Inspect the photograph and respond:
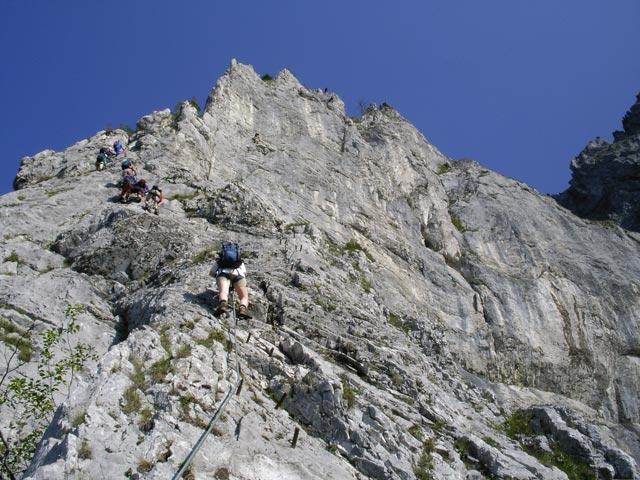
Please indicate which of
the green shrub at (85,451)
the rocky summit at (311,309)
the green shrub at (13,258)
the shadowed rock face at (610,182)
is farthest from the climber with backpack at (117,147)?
the shadowed rock face at (610,182)

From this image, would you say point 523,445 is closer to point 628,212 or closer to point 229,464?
point 229,464

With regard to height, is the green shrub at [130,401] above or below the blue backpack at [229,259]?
below

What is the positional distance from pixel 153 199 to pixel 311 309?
907 cm

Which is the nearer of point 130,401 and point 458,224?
point 130,401

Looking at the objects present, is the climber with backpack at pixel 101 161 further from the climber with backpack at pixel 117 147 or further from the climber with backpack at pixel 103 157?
the climber with backpack at pixel 117 147

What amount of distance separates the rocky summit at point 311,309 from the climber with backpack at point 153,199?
407mm

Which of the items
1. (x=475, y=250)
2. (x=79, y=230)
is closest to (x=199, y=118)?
(x=79, y=230)

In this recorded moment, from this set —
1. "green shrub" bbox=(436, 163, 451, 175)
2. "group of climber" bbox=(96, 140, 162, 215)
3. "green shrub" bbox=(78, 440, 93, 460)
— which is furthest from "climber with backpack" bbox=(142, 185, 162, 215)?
"green shrub" bbox=(436, 163, 451, 175)

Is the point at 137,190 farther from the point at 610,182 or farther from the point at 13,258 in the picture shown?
the point at 610,182

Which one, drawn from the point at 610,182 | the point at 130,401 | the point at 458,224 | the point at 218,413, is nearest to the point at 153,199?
the point at 130,401

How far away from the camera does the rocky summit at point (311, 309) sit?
492 inches

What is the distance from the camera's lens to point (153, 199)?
81.0 feet

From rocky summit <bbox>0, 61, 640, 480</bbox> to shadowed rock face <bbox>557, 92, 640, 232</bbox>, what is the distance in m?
2.73

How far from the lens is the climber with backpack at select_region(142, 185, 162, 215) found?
80.1ft
